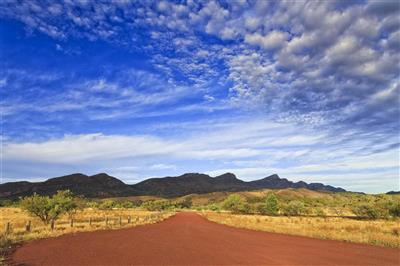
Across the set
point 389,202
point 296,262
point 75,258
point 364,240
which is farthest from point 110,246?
point 389,202

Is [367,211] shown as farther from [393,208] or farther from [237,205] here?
[237,205]

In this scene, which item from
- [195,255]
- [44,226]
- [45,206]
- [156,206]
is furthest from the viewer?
[156,206]

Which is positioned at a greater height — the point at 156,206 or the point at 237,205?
the point at 156,206

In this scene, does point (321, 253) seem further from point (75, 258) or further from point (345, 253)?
point (75, 258)

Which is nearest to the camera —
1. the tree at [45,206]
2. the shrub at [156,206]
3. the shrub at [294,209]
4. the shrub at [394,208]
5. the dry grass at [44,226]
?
the dry grass at [44,226]

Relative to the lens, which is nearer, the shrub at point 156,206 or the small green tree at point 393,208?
the small green tree at point 393,208

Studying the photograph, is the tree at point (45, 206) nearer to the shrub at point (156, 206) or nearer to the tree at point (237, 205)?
the tree at point (237, 205)

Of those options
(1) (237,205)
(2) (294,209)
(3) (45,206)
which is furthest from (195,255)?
(1) (237,205)

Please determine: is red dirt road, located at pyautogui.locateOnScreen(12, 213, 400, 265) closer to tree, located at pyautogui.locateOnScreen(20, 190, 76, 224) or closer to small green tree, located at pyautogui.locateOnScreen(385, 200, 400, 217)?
tree, located at pyautogui.locateOnScreen(20, 190, 76, 224)

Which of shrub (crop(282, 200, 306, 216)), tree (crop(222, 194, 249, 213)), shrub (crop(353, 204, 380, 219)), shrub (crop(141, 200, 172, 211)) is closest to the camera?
shrub (crop(353, 204, 380, 219))

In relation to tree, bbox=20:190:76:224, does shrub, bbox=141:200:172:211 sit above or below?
above

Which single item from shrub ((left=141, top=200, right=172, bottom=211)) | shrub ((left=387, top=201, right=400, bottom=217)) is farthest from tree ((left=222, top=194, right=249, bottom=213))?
shrub ((left=387, top=201, right=400, bottom=217))

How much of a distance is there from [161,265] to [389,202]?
168 ft

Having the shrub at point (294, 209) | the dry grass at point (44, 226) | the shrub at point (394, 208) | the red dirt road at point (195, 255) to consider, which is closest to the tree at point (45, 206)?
the dry grass at point (44, 226)
